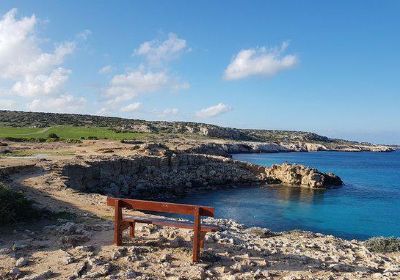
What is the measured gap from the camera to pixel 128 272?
7.14 meters

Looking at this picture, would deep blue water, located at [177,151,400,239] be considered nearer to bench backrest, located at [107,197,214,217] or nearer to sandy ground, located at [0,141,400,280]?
sandy ground, located at [0,141,400,280]

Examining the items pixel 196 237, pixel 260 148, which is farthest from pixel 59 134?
pixel 260 148

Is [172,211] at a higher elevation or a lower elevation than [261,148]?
higher

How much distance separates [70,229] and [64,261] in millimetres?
1994

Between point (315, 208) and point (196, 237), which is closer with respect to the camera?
point (196, 237)

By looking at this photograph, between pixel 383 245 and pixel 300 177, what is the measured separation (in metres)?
33.2

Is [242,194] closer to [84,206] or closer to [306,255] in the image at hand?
[84,206]

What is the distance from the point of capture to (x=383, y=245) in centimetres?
1133

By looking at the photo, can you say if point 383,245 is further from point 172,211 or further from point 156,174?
point 156,174

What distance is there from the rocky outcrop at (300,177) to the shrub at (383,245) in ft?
104

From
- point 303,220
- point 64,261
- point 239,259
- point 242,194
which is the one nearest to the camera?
point 64,261

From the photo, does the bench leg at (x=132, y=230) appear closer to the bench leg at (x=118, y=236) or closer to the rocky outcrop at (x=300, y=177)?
the bench leg at (x=118, y=236)

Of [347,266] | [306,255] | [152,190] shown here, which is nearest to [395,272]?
[347,266]

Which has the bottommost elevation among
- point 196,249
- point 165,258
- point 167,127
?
point 165,258
